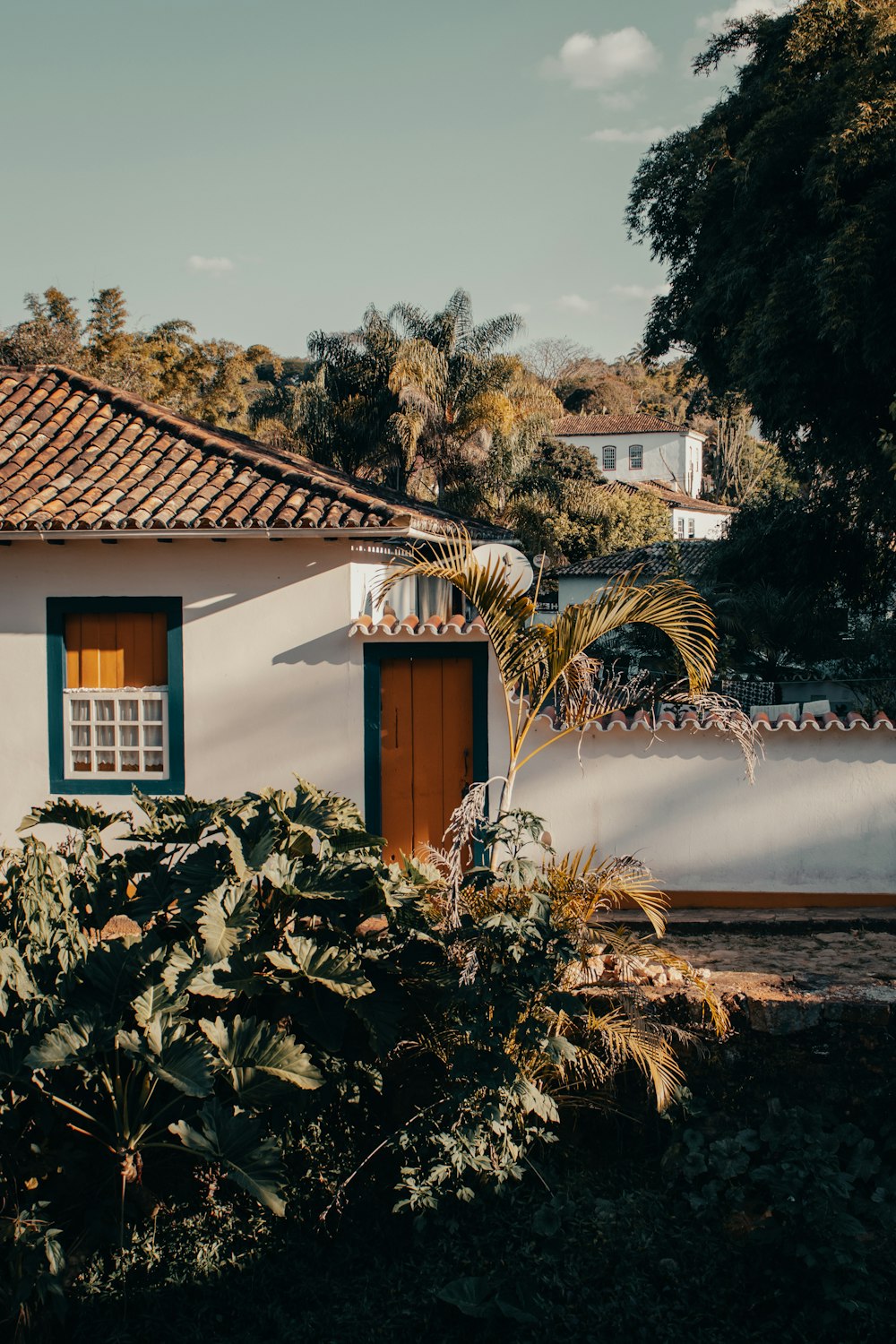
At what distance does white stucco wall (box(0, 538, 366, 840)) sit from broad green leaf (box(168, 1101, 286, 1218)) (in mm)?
3700

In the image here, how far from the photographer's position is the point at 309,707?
9.03 meters

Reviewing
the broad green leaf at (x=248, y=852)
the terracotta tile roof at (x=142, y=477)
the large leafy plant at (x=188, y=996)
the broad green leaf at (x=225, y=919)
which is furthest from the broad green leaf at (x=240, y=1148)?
the terracotta tile roof at (x=142, y=477)

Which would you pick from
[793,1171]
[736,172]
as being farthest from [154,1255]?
[736,172]

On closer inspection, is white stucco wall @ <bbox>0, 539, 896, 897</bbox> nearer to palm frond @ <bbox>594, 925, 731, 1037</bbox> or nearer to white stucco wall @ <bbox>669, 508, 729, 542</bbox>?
palm frond @ <bbox>594, 925, 731, 1037</bbox>

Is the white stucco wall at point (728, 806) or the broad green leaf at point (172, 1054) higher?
the white stucco wall at point (728, 806)

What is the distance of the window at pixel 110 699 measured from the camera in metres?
9.22

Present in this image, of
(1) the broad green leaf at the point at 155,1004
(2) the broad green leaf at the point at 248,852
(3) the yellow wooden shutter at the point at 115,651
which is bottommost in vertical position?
(1) the broad green leaf at the point at 155,1004

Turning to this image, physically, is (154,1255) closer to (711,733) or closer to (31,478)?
(711,733)

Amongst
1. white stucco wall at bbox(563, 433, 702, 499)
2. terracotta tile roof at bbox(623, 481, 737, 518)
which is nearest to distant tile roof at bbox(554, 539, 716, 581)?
terracotta tile roof at bbox(623, 481, 737, 518)

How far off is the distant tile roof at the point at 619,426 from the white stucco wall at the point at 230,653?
48.9m

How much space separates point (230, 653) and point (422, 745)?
5.86 feet

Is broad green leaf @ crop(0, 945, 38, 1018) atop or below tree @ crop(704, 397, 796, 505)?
below

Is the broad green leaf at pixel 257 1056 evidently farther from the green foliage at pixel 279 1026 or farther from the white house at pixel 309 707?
the white house at pixel 309 707

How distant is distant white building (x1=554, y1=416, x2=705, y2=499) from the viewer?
5678cm
